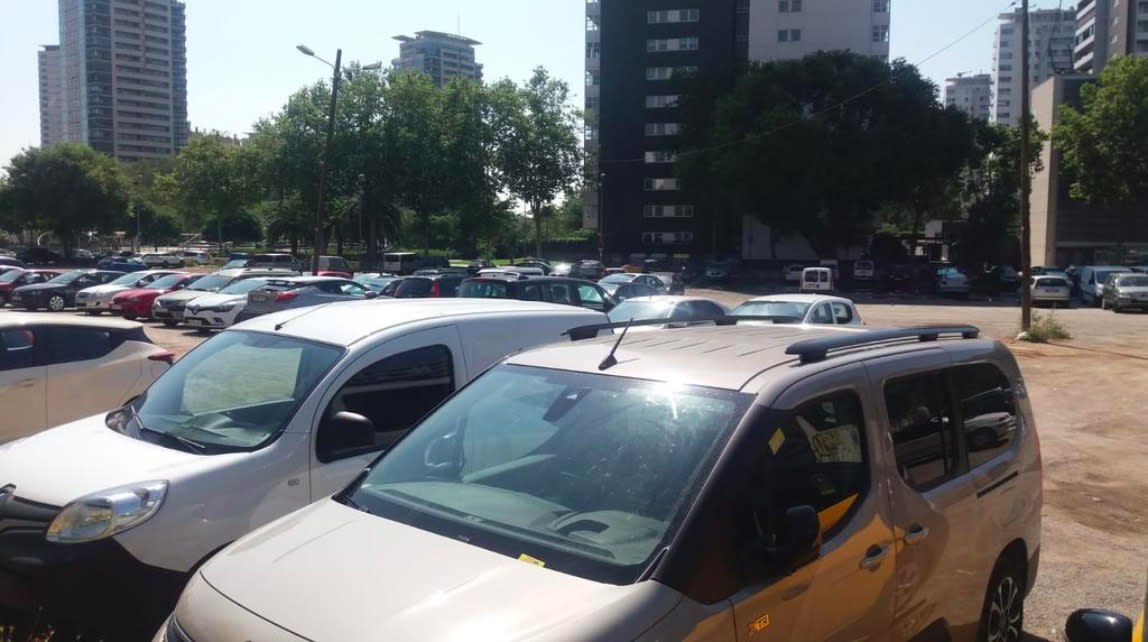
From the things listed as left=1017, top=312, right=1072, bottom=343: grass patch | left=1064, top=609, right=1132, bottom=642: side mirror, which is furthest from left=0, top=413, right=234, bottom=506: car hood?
left=1017, top=312, right=1072, bottom=343: grass patch

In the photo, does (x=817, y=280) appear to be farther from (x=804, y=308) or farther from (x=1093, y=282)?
(x=804, y=308)

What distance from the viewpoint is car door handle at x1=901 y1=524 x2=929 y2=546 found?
11.5 ft

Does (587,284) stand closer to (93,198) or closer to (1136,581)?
(1136,581)

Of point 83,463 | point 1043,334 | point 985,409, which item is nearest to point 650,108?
point 1043,334

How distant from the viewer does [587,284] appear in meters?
18.6

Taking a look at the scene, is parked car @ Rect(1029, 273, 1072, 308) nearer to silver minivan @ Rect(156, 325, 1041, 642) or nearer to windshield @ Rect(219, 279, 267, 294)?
windshield @ Rect(219, 279, 267, 294)

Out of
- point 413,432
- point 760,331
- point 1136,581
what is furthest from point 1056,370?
point 413,432

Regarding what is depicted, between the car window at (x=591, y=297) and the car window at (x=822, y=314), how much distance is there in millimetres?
4754

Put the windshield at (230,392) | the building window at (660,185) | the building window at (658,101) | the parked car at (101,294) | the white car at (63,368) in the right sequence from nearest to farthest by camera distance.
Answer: the windshield at (230,392) < the white car at (63,368) < the parked car at (101,294) < the building window at (658,101) < the building window at (660,185)

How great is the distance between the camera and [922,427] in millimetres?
3803

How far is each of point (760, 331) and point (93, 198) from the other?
74.6 meters

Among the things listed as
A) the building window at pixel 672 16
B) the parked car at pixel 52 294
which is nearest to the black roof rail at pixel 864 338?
the parked car at pixel 52 294

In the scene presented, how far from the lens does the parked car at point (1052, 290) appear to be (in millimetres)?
40688

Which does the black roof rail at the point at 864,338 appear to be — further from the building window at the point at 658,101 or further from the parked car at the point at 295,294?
the building window at the point at 658,101
